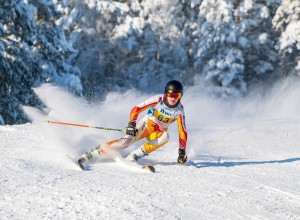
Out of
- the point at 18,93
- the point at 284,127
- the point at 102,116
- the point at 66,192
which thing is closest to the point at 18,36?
the point at 18,93

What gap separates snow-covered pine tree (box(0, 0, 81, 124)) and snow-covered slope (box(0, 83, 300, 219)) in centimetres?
613

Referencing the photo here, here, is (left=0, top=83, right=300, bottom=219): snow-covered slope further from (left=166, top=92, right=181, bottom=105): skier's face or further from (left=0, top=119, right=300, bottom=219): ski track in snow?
(left=166, top=92, right=181, bottom=105): skier's face

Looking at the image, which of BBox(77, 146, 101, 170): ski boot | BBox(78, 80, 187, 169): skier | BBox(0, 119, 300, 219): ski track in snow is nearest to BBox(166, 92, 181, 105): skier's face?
BBox(78, 80, 187, 169): skier

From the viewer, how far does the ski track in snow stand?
450cm

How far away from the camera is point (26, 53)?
15.8 meters

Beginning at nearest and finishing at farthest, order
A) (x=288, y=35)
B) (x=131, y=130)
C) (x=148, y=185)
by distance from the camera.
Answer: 1. (x=148, y=185)
2. (x=131, y=130)
3. (x=288, y=35)

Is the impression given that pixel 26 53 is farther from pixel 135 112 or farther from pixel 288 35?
pixel 288 35

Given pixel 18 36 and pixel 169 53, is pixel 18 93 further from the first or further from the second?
pixel 169 53

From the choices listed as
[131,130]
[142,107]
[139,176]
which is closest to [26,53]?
[142,107]

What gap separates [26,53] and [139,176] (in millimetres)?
10827

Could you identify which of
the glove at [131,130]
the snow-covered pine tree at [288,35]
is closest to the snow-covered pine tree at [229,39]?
the snow-covered pine tree at [288,35]

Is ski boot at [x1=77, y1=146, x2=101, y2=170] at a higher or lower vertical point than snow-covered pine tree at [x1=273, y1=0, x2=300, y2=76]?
lower

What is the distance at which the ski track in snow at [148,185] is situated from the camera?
4496 mm

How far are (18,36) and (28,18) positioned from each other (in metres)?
0.75
